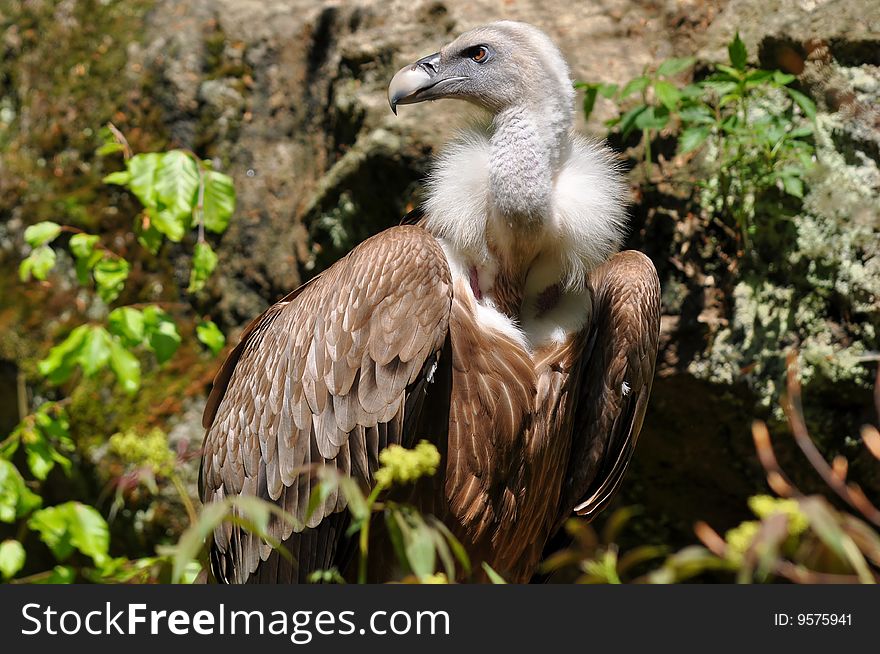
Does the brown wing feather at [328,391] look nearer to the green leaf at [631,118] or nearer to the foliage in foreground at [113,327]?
the foliage in foreground at [113,327]

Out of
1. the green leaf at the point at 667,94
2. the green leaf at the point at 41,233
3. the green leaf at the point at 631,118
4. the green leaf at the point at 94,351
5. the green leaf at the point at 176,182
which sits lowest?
the green leaf at the point at 94,351

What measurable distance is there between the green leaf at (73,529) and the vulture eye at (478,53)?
8.81 ft

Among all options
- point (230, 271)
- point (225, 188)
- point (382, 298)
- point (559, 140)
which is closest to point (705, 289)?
point (559, 140)

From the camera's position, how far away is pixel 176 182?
14.7 ft

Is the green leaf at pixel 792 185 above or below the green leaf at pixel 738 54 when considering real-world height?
below

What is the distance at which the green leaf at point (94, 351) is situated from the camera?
4.51 meters

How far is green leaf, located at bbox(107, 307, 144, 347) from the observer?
15.2 feet

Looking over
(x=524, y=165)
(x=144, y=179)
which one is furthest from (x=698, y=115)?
(x=144, y=179)

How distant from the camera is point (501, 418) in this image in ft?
11.6

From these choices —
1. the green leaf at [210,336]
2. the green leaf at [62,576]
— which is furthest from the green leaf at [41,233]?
the green leaf at [62,576]

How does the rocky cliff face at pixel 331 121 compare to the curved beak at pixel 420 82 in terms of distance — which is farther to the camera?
the rocky cliff face at pixel 331 121

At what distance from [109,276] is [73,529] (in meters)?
1.14

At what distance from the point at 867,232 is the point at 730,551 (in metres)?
3.10

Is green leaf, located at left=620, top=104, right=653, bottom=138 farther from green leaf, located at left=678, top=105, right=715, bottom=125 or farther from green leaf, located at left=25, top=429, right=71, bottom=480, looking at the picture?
green leaf, located at left=25, top=429, right=71, bottom=480
